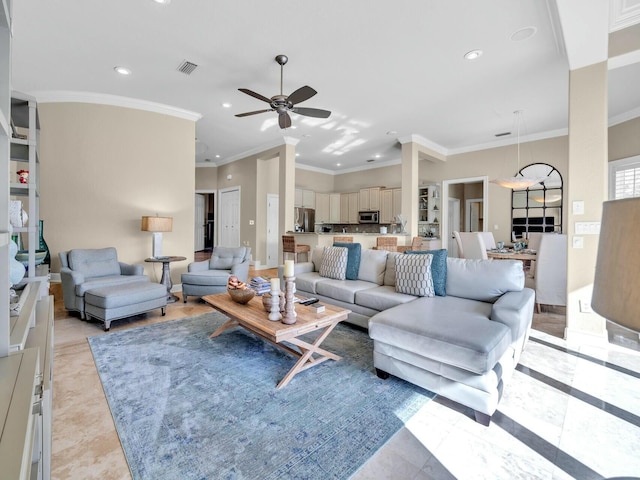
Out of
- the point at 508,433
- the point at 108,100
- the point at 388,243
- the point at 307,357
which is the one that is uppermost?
the point at 108,100

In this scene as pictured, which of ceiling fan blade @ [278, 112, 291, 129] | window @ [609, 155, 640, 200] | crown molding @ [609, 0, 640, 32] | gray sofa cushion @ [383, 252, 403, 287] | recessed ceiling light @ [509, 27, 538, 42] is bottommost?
gray sofa cushion @ [383, 252, 403, 287]

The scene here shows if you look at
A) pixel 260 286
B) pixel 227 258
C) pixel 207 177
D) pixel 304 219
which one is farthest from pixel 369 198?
pixel 260 286

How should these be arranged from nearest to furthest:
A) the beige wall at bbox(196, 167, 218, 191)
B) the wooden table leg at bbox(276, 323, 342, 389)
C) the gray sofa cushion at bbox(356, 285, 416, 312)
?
the wooden table leg at bbox(276, 323, 342, 389), the gray sofa cushion at bbox(356, 285, 416, 312), the beige wall at bbox(196, 167, 218, 191)

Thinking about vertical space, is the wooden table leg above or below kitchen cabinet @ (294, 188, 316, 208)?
below

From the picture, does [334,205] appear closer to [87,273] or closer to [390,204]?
[390,204]

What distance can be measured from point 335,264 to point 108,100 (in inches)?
164

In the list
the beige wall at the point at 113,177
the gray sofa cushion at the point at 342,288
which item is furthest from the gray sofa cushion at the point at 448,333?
the beige wall at the point at 113,177

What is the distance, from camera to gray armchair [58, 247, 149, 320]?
3459 millimetres

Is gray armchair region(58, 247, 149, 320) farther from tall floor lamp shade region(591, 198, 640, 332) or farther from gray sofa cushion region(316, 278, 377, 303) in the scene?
tall floor lamp shade region(591, 198, 640, 332)

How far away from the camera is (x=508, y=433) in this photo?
1.66 metres

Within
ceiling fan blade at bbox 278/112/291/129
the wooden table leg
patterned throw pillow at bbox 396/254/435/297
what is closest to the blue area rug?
the wooden table leg

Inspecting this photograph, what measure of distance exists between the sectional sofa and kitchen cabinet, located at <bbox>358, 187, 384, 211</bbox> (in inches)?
220

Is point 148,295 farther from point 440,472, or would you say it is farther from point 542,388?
point 542,388

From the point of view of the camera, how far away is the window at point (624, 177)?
465 centimetres
